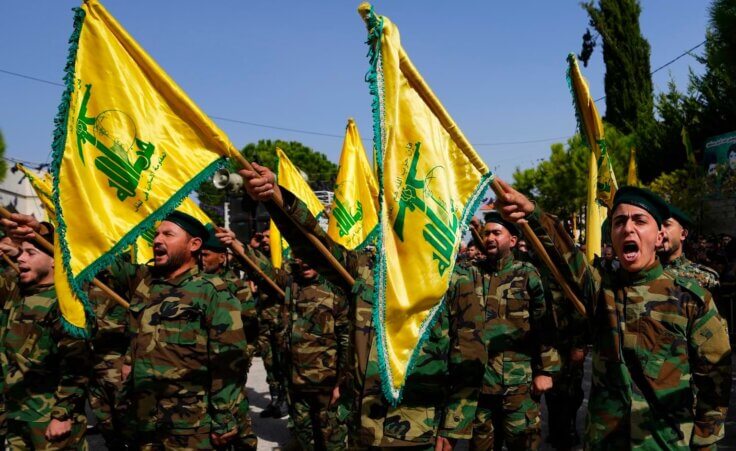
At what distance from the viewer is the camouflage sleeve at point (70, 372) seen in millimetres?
4547

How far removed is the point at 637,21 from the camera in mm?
28016

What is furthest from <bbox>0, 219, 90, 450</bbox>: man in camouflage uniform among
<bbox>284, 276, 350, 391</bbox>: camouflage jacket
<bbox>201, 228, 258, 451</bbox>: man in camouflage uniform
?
<bbox>284, 276, 350, 391</bbox>: camouflage jacket

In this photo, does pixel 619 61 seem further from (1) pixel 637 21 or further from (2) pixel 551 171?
(2) pixel 551 171

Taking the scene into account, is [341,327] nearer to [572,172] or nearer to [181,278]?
[181,278]

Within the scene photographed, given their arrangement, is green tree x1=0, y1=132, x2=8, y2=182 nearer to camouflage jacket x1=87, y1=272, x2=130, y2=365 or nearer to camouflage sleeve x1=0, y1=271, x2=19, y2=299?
camouflage sleeve x1=0, y1=271, x2=19, y2=299

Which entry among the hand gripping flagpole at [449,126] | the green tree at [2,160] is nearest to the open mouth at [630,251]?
the hand gripping flagpole at [449,126]

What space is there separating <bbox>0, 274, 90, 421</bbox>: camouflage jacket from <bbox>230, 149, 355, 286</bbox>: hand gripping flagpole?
2204 millimetres

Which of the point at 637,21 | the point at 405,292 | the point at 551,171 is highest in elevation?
the point at 637,21

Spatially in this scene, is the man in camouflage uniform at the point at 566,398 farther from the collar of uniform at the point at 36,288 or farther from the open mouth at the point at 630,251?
the collar of uniform at the point at 36,288

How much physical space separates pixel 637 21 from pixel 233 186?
94.6ft

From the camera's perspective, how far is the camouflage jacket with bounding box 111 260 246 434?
4.02m

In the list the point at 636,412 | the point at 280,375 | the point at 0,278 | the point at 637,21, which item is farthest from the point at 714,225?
the point at 637,21

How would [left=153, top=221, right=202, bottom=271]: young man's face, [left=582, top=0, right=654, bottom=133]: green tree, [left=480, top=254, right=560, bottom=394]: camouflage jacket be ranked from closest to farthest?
[left=153, top=221, right=202, bottom=271]: young man's face < [left=480, top=254, right=560, bottom=394]: camouflage jacket < [left=582, top=0, right=654, bottom=133]: green tree

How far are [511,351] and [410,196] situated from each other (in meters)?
2.47
